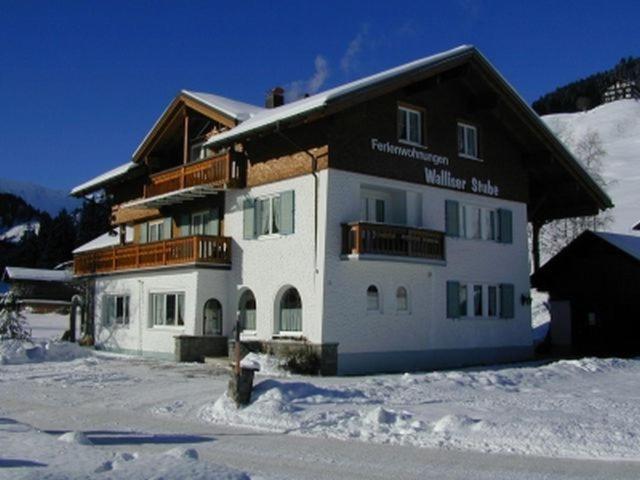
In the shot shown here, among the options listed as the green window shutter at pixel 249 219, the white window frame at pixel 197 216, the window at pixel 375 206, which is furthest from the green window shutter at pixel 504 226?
the white window frame at pixel 197 216

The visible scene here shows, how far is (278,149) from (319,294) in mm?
4855

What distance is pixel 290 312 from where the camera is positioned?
2264cm

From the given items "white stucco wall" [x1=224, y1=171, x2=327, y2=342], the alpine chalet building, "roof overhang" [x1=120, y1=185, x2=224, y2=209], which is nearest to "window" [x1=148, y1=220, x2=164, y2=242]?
the alpine chalet building

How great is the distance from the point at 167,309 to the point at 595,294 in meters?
15.7

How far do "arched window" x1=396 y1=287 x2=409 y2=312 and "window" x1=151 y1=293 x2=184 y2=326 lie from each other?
739cm

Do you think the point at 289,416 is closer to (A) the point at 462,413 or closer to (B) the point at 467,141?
(A) the point at 462,413

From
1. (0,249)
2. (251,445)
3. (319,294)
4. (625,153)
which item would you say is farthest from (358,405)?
(625,153)

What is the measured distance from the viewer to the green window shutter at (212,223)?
26.0 m

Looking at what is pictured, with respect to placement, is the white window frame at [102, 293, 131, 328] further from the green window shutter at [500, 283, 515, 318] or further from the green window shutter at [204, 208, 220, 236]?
the green window shutter at [500, 283, 515, 318]

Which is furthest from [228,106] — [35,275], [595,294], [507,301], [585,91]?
[585,91]

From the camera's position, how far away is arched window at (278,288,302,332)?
879 inches

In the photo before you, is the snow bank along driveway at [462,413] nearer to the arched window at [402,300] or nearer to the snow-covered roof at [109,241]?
the arched window at [402,300]

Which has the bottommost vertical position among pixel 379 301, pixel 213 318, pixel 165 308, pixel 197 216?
pixel 213 318

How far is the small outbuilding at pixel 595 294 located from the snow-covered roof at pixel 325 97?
950 centimetres
